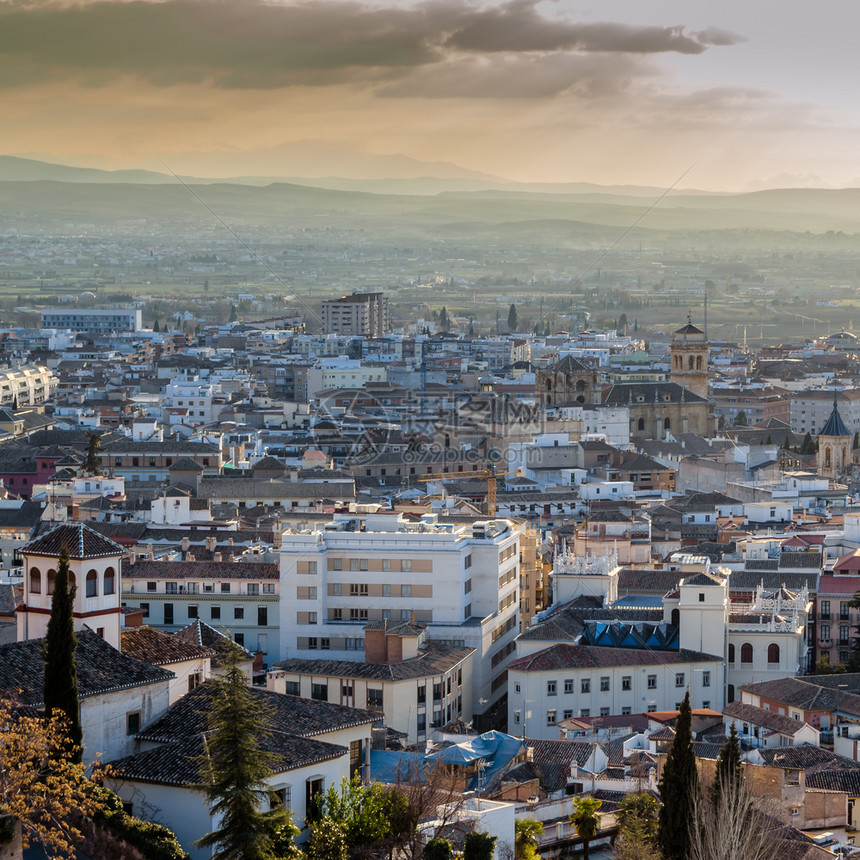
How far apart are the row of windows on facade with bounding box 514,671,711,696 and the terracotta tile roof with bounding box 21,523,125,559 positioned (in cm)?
807

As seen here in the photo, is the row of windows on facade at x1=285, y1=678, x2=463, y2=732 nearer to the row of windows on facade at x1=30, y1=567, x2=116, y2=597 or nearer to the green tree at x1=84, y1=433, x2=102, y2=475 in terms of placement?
the row of windows on facade at x1=30, y1=567, x2=116, y2=597

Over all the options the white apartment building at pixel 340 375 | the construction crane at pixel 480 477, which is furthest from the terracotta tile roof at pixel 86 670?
the white apartment building at pixel 340 375

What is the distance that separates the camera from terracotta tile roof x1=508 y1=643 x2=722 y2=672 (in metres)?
26.1

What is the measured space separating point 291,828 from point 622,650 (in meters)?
11.6

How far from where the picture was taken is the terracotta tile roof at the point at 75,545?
1928cm

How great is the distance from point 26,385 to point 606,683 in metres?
55.4

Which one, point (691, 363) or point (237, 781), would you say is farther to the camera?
point (691, 363)

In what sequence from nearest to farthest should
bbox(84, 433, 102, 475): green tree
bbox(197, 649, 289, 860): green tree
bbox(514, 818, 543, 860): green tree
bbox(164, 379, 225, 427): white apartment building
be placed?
bbox(197, 649, 289, 860): green tree
bbox(514, 818, 543, 860): green tree
bbox(84, 433, 102, 475): green tree
bbox(164, 379, 225, 427): white apartment building

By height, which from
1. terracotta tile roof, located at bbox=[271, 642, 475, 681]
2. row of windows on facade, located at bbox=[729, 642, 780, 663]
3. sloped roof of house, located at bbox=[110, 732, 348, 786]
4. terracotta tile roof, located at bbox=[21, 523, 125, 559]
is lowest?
row of windows on facade, located at bbox=[729, 642, 780, 663]

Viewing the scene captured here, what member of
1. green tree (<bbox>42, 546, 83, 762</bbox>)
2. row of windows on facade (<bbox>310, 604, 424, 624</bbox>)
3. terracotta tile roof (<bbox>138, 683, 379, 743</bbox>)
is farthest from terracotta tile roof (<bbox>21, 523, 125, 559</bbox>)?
row of windows on facade (<bbox>310, 604, 424, 624</bbox>)

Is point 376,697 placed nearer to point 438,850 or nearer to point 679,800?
point 679,800

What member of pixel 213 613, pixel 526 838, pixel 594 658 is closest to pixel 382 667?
pixel 594 658

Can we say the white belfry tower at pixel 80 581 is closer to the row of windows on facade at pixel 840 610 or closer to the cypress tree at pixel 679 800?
the cypress tree at pixel 679 800

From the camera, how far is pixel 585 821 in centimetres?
1825
